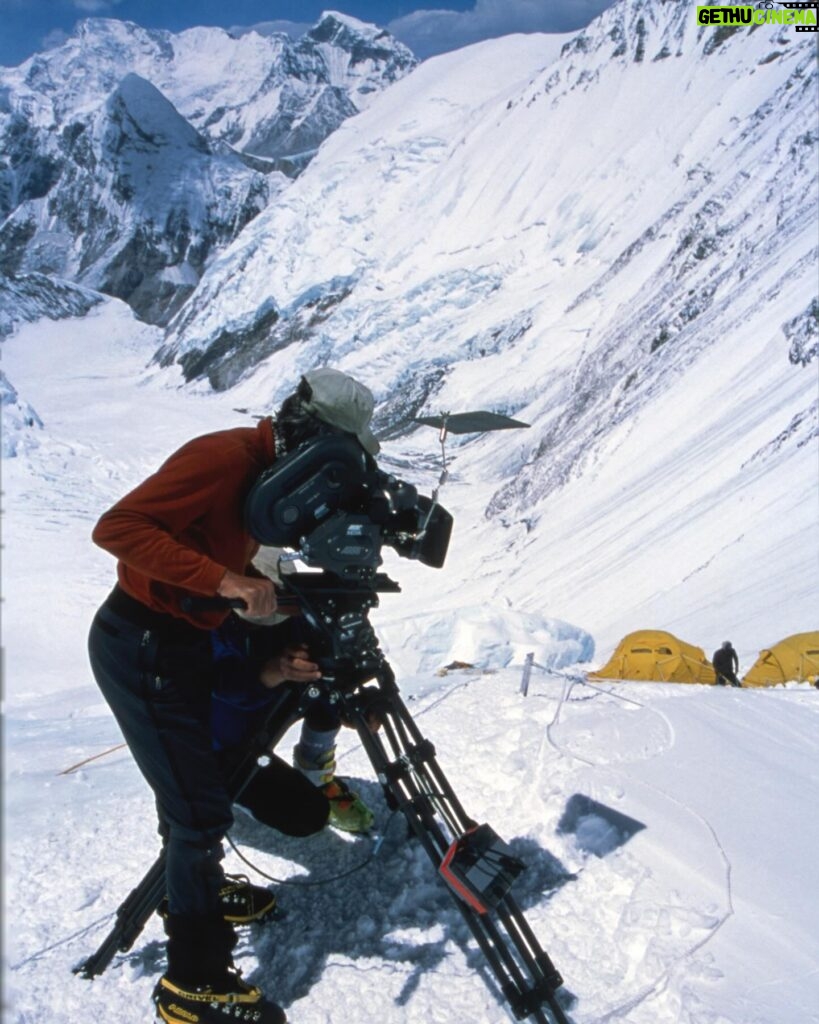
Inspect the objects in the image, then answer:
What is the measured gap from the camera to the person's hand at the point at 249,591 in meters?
2.61

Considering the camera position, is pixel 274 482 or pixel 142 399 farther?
pixel 142 399

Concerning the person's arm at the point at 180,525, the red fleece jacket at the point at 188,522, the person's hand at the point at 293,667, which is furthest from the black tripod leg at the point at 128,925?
the person's arm at the point at 180,525

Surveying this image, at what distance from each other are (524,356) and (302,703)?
58.3m

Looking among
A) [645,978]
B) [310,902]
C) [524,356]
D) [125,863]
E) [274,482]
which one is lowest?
[524,356]

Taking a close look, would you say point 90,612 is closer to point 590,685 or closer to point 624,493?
point 624,493

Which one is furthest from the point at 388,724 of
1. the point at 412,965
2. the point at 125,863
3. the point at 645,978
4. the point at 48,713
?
the point at 48,713

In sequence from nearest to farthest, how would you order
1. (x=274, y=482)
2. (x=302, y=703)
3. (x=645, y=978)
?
1. (x=274, y=482)
2. (x=645, y=978)
3. (x=302, y=703)

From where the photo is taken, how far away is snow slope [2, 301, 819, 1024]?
292cm

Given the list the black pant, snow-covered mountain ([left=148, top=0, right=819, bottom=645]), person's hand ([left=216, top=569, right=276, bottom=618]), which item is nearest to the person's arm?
person's hand ([left=216, top=569, right=276, bottom=618])

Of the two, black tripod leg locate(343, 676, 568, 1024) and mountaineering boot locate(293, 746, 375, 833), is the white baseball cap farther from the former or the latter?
mountaineering boot locate(293, 746, 375, 833)

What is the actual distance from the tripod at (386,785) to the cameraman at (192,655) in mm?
263

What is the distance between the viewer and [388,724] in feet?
10.1

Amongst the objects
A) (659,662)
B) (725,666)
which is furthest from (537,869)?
(659,662)

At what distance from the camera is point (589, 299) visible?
57281 millimetres
